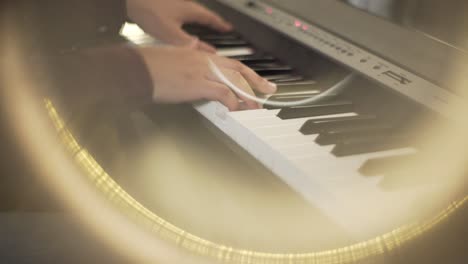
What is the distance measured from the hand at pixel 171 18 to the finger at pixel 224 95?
0.22ft

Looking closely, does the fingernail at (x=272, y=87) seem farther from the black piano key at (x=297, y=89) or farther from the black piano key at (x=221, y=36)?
the black piano key at (x=221, y=36)

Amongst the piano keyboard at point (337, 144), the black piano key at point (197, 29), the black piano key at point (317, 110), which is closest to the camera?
the piano keyboard at point (337, 144)

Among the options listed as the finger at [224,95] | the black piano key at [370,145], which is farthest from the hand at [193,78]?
the black piano key at [370,145]

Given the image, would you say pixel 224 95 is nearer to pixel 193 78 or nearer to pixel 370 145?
pixel 193 78

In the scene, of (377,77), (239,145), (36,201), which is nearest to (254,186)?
(239,145)

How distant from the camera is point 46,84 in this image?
19.7 inches

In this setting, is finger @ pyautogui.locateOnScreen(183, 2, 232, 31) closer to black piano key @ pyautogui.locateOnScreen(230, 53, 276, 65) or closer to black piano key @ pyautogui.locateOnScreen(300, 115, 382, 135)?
black piano key @ pyautogui.locateOnScreen(230, 53, 276, 65)

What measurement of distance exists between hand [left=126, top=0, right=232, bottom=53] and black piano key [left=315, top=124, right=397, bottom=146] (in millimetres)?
183

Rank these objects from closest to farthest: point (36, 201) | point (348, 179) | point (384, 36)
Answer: point (348, 179)
point (384, 36)
point (36, 201)

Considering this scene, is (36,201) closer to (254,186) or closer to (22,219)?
(22,219)

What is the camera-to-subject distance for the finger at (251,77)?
0.54 metres

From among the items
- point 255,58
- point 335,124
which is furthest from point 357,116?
point 255,58

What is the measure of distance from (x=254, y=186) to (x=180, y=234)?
9 centimetres

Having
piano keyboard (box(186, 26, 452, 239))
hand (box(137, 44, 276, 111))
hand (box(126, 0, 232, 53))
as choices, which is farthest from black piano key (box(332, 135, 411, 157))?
hand (box(126, 0, 232, 53))
